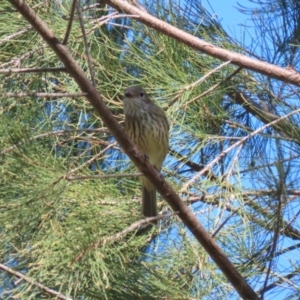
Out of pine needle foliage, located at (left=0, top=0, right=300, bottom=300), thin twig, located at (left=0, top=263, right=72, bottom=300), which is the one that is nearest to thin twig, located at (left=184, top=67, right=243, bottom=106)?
pine needle foliage, located at (left=0, top=0, right=300, bottom=300)

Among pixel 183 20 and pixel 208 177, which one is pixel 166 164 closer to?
pixel 208 177

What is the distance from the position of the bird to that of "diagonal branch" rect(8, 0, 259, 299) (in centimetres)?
71

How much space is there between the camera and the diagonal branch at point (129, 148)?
188 cm

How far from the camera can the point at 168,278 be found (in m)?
2.59

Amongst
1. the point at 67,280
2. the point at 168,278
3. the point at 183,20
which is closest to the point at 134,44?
the point at 183,20

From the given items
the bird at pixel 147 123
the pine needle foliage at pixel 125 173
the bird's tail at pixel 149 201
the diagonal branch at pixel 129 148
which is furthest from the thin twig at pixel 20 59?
the diagonal branch at pixel 129 148

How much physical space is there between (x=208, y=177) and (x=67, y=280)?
59 centimetres

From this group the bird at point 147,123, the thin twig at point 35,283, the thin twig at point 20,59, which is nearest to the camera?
the thin twig at point 35,283

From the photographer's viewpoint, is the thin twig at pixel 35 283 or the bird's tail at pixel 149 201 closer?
the thin twig at pixel 35 283

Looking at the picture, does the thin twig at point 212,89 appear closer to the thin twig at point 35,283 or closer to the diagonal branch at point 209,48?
the diagonal branch at point 209,48

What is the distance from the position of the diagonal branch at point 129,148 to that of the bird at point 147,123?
0.71 metres

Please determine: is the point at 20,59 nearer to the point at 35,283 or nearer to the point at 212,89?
the point at 212,89

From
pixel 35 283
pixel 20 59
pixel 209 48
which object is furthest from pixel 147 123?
pixel 35 283

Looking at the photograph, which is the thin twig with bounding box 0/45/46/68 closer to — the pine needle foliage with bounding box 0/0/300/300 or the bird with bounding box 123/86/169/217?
the pine needle foliage with bounding box 0/0/300/300
